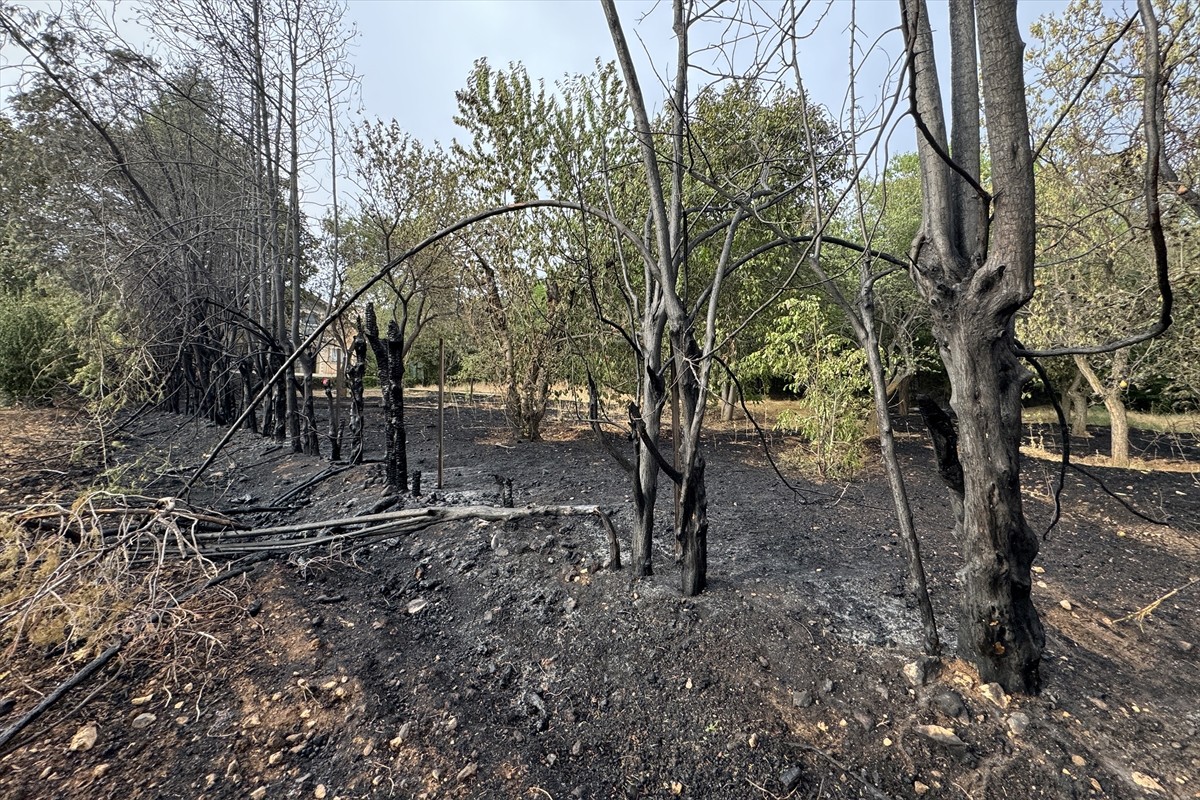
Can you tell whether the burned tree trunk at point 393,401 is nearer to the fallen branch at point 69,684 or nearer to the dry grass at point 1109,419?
the fallen branch at point 69,684

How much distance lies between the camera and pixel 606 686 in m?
1.90

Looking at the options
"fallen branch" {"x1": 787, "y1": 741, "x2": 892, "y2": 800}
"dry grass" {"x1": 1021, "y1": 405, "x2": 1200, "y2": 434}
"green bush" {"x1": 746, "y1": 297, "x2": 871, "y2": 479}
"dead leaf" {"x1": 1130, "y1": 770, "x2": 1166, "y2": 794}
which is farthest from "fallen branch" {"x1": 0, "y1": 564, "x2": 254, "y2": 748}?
"dry grass" {"x1": 1021, "y1": 405, "x2": 1200, "y2": 434}

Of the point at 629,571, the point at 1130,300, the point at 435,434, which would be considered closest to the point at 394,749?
the point at 629,571

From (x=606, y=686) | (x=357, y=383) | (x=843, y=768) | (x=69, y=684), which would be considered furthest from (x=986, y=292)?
(x=357, y=383)

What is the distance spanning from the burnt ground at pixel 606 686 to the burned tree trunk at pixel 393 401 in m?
0.97

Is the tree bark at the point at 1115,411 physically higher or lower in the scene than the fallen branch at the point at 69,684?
higher

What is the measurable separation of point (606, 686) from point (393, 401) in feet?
9.83

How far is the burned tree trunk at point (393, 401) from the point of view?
4059 mm

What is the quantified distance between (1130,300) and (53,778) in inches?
354

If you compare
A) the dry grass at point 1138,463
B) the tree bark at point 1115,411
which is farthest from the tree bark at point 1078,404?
the dry grass at point 1138,463

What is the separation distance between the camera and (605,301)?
743cm

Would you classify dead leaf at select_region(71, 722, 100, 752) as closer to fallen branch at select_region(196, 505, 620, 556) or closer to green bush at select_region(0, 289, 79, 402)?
fallen branch at select_region(196, 505, 620, 556)

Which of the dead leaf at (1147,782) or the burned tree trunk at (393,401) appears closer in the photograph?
the dead leaf at (1147,782)

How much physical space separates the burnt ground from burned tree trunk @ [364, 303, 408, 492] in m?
0.97
